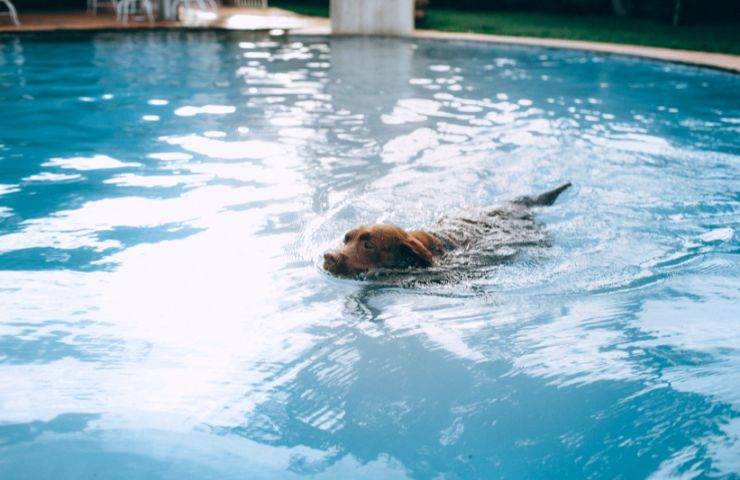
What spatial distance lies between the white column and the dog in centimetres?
1219

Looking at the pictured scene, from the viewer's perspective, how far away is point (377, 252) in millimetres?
4750

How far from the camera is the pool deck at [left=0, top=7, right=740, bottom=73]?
545 inches

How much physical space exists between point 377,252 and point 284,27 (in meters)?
14.4

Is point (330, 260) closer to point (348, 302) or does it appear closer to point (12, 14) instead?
point (348, 302)

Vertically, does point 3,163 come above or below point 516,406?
above

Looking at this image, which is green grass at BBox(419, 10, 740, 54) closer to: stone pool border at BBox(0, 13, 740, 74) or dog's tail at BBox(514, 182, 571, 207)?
stone pool border at BBox(0, 13, 740, 74)

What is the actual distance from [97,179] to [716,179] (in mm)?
6152

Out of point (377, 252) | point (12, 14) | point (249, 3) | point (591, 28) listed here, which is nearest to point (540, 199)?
point (377, 252)

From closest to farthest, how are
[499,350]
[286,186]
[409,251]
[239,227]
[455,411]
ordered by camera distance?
[455,411]
[499,350]
[409,251]
[239,227]
[286,186]

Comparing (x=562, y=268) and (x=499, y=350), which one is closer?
(x=499, y=350)

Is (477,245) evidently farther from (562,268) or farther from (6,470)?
(6,470)

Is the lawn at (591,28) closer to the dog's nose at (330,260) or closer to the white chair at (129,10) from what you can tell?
the white chair at (129,10)

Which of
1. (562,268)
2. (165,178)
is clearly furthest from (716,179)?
(165,178)

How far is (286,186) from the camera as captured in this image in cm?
716
